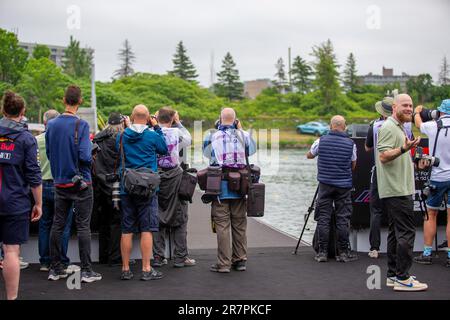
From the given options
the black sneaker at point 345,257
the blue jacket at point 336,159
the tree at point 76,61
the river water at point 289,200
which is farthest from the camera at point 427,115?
the tree at point 76,61

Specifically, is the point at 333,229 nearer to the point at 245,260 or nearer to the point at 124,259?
the point at 245,260

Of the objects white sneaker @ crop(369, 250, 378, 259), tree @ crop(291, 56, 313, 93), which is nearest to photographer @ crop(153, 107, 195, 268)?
white sneaker @ crop(369, 250, 378, 259)

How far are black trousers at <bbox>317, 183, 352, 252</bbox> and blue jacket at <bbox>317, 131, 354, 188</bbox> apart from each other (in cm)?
10

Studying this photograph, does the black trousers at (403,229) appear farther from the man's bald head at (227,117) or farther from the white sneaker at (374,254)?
the man's bald head at (227,117)

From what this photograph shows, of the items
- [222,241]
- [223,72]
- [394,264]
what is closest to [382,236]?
[394,264]

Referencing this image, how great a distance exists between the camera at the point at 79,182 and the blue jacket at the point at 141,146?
0.51 m

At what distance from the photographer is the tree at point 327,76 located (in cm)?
7556

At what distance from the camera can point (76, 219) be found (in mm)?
6504

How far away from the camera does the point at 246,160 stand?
23.6 ft

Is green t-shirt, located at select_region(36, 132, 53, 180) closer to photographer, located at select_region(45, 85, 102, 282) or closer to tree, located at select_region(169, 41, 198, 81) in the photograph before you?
photographer, located at select_region(45, 85, 102, 282)

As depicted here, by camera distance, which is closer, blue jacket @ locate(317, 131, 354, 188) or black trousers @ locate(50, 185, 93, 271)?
black trousers @ locate(50, 185, 93, 271)

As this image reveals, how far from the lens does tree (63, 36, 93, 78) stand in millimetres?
92938

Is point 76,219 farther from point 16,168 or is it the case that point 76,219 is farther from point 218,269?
point 218,269
